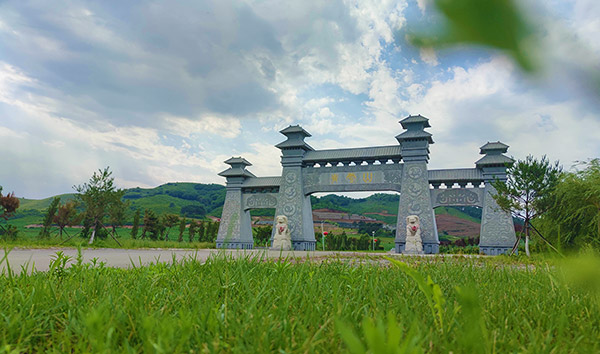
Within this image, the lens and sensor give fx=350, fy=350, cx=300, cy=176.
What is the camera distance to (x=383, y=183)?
54.5 feet

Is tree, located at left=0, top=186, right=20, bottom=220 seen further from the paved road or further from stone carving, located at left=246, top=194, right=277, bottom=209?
stone carving, located at left=246, top=194, right=277, bottom=209

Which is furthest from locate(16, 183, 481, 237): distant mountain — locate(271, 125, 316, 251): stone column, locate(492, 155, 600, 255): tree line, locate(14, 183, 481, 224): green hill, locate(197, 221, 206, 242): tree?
locate(492, 155, 600, 255): tree line

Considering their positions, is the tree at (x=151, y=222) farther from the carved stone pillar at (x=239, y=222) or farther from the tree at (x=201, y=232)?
the carved stone pillar at (x=239, y=222)

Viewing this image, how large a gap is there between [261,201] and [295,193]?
2.57 m

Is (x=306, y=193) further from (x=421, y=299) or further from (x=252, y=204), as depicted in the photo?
(x=421, y=299)

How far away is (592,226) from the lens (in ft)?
28.2

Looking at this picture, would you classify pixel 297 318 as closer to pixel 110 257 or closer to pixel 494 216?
pixel 110 257

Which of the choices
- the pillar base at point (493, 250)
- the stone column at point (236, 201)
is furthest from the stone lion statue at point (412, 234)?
the stone column at point (236, 201)

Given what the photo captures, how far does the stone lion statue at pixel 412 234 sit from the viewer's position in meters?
14.3

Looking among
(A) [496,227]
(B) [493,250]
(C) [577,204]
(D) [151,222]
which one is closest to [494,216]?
(A) [496,227]

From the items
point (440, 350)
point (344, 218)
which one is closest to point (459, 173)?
point (440, 350)

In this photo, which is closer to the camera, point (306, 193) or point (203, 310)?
point (203, 310)

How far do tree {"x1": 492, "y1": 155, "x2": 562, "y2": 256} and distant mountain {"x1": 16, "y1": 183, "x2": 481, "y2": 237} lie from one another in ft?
84.3

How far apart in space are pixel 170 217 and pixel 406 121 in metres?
18.5
